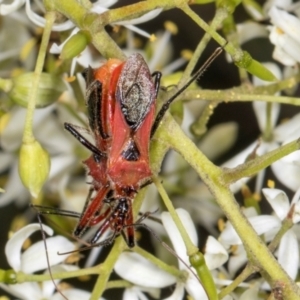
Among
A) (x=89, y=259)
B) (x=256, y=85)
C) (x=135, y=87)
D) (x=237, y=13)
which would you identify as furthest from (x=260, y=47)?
(x=135, y=87)

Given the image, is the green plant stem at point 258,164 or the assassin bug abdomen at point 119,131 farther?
the assassin bug abdomen at point 119,131

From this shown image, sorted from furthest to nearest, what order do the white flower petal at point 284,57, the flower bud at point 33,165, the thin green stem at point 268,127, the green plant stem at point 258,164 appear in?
the thin green stem at point 268,127
the white flower petal at point 284,57
the flower bud at point 33,165
the green plant stem at point 258,164

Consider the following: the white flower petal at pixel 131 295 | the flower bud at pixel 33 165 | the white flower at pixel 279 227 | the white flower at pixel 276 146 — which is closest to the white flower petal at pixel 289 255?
the white flower at pixel 279 227

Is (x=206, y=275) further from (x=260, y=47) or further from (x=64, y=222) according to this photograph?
(x=260, y=47)

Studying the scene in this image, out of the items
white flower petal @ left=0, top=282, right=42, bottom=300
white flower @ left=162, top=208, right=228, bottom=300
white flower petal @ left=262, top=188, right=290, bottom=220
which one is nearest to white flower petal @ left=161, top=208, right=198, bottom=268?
white flower @ left=162, top=208, right=228, bottom=300

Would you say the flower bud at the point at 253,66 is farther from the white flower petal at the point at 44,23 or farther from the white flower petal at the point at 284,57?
the white flower petal at the point at 44,23

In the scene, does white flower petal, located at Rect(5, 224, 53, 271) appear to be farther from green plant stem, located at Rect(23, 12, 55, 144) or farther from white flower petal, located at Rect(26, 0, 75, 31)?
white flower petal, located at Rect(26, 0, 75, 31)
